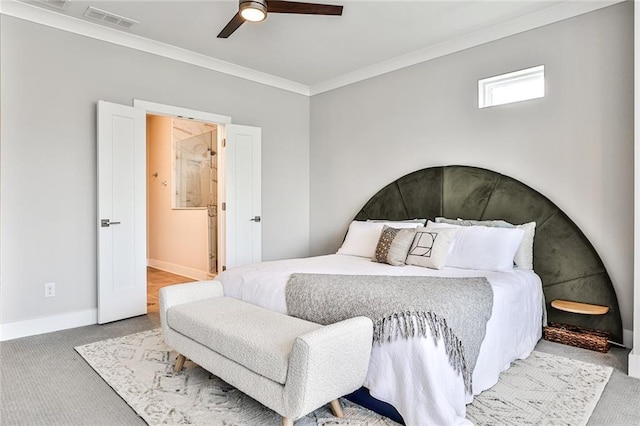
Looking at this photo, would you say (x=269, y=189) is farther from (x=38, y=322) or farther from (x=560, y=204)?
(x=560, y=204)

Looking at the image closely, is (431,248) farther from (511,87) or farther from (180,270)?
(180,270)

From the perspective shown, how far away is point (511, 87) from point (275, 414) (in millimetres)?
3421

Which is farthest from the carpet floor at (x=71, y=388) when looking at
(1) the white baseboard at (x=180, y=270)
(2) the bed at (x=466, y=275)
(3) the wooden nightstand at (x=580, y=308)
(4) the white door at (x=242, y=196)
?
(1) the white baseboard at (x=180, y=270)

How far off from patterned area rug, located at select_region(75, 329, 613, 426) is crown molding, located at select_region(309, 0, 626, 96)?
2692mm

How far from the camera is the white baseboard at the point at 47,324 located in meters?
3.18

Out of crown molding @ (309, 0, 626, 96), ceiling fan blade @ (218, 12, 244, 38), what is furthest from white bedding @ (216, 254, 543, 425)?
crown molding @ (309, 0, 626, 96)

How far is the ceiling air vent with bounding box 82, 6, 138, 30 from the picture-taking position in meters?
3.31

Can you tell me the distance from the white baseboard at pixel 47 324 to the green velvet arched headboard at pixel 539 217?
3.29 m

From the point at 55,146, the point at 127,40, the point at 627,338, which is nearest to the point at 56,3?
the point at 127,40

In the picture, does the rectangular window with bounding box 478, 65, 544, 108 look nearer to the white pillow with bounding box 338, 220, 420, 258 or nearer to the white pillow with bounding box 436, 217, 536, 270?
the white pillow with bounding box 436, 217, 536, 270

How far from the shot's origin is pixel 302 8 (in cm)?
260

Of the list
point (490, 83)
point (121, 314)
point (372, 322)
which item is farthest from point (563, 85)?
point (121, 314)

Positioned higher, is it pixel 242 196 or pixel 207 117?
pixel 207 117

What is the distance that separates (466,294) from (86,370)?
2.46 metres
